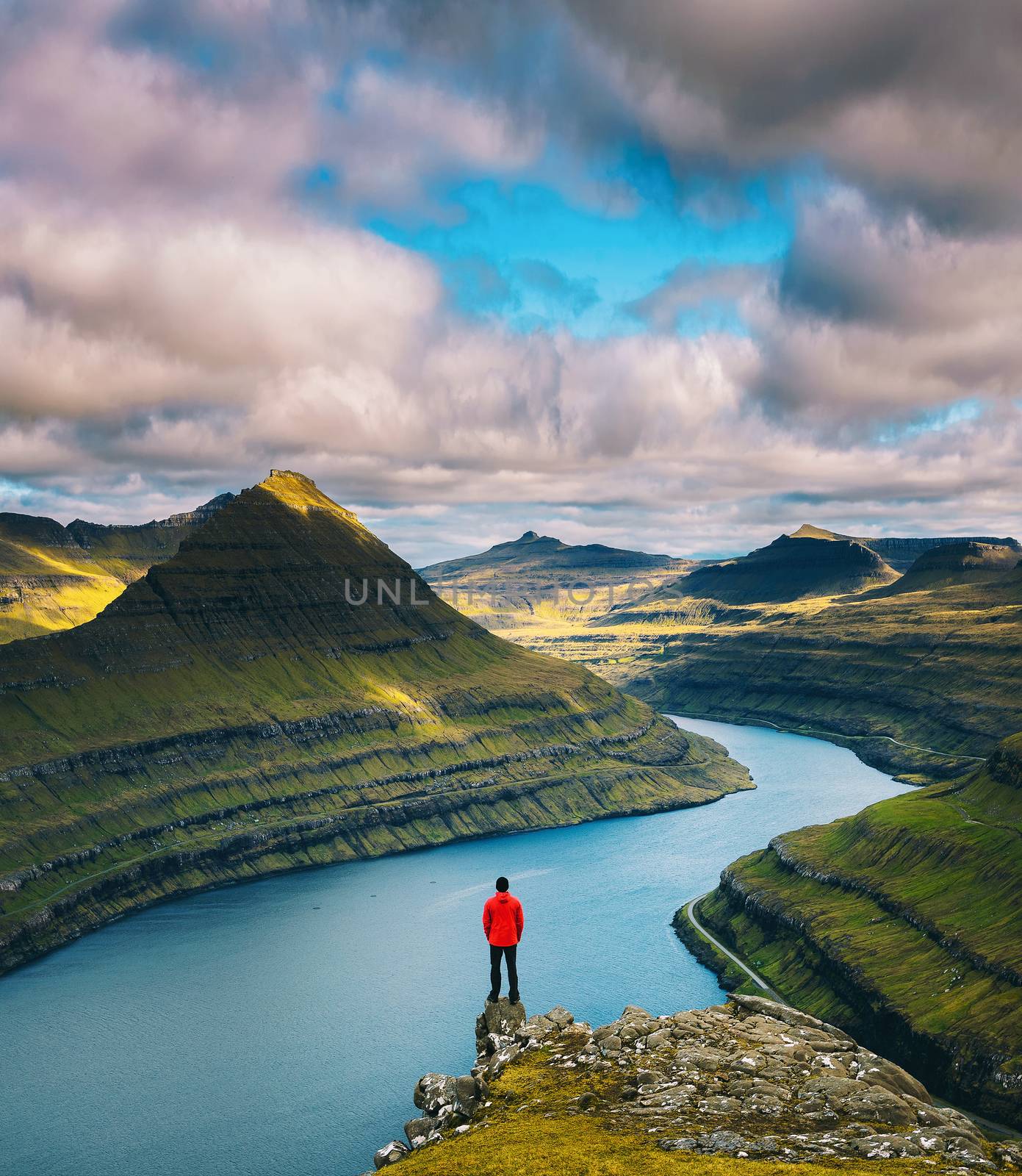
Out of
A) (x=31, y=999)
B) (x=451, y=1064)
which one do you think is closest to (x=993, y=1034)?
(x=451, y=1064)

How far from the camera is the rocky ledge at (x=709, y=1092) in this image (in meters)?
52.8

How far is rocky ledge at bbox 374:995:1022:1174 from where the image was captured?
52781 millimetres

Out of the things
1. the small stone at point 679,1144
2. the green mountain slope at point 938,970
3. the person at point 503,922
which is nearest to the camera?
the small stone at point 679,1144

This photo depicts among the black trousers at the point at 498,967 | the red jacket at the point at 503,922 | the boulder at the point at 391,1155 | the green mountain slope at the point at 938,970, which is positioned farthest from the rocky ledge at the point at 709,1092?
the green mountain slope at the point at 938,970

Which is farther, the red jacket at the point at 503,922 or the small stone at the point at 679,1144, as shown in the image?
the red jacket at the point at 503,922

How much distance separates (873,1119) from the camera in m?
56.0

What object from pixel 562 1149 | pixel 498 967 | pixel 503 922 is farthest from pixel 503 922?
pixel 562 1149

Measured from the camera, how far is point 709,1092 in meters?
60.1

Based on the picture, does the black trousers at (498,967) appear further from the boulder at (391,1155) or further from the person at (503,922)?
the boulder at (391,1155)

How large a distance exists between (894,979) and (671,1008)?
1452 inches

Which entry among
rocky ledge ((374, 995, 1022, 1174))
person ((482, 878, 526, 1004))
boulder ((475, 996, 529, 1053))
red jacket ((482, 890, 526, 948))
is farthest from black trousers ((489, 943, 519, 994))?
rocky ledge ((374, 995, 1022, 1174))

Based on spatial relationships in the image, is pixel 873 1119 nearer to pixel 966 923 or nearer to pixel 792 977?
pixel 966 923

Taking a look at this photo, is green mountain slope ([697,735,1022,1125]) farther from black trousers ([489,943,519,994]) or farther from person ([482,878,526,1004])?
person ([482,878,526,1004])

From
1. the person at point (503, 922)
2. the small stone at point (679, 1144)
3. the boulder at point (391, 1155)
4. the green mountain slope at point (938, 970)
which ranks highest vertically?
the person at point (503, 922)
